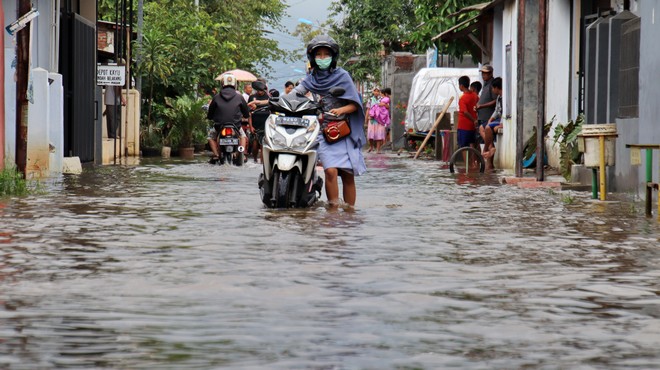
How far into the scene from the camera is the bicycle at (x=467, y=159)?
23.2m

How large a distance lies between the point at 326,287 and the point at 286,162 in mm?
5792

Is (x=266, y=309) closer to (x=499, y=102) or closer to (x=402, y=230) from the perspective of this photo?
(x=402, y=230)

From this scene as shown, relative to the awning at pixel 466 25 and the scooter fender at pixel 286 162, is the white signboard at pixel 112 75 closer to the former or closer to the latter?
the awning at pixel 466 25

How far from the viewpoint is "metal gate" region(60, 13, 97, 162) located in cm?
2455

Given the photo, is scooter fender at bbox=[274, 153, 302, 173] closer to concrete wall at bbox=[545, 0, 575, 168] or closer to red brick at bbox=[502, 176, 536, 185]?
red brick at bbox=[502, 176, 536, 185]

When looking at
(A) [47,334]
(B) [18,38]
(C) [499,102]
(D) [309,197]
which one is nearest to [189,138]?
(C) [499,102]

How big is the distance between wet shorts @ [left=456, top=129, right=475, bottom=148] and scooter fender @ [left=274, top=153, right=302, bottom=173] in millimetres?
12471

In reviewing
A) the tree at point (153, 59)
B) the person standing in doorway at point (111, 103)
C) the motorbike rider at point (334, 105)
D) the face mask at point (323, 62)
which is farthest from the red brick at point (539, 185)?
the tree at point (153, 59)

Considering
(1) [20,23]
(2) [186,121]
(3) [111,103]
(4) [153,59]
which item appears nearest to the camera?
(1) [20,23]

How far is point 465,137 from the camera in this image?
25.6 m

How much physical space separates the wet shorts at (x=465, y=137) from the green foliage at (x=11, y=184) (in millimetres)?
11483

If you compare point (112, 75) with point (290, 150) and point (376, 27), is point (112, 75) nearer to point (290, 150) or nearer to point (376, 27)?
point (290, 150)

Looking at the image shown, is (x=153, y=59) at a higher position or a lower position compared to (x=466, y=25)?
lower

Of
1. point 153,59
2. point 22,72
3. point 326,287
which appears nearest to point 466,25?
point 153,59
